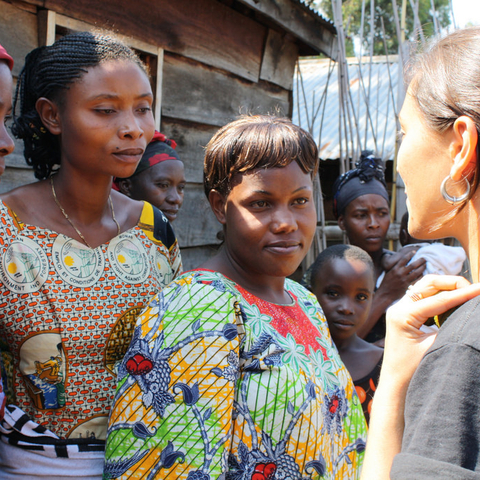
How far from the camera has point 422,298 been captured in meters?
1.09

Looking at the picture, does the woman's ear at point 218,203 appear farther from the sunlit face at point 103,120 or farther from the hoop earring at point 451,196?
the hoop earring at point 451,196

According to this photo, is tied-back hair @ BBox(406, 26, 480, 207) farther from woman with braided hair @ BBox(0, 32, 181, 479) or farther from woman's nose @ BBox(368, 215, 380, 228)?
woman's nose @ BBox(368, 215, 380, 228)

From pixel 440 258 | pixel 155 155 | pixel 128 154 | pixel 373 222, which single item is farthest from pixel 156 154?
pixel 440 258

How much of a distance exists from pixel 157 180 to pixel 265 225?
1435 millimetres

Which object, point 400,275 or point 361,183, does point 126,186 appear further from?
point 400,275

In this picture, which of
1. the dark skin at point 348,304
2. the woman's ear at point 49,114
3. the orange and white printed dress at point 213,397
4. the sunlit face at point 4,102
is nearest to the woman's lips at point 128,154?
the woman's ear at point 49,114

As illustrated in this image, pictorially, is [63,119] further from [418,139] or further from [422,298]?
[422,298]

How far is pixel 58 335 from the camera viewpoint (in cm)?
149

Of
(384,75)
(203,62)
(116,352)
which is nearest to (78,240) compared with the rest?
(116,352)

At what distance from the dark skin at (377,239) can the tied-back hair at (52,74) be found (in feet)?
7.35

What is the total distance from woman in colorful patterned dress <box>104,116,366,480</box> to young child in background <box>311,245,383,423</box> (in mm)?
943

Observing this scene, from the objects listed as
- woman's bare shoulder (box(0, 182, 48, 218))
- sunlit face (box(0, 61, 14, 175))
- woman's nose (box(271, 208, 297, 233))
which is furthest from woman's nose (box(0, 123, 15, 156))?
woman's nose (box(271, 208, 297, 233))

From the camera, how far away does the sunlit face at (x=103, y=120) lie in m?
1.57

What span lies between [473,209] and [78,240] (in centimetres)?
115
